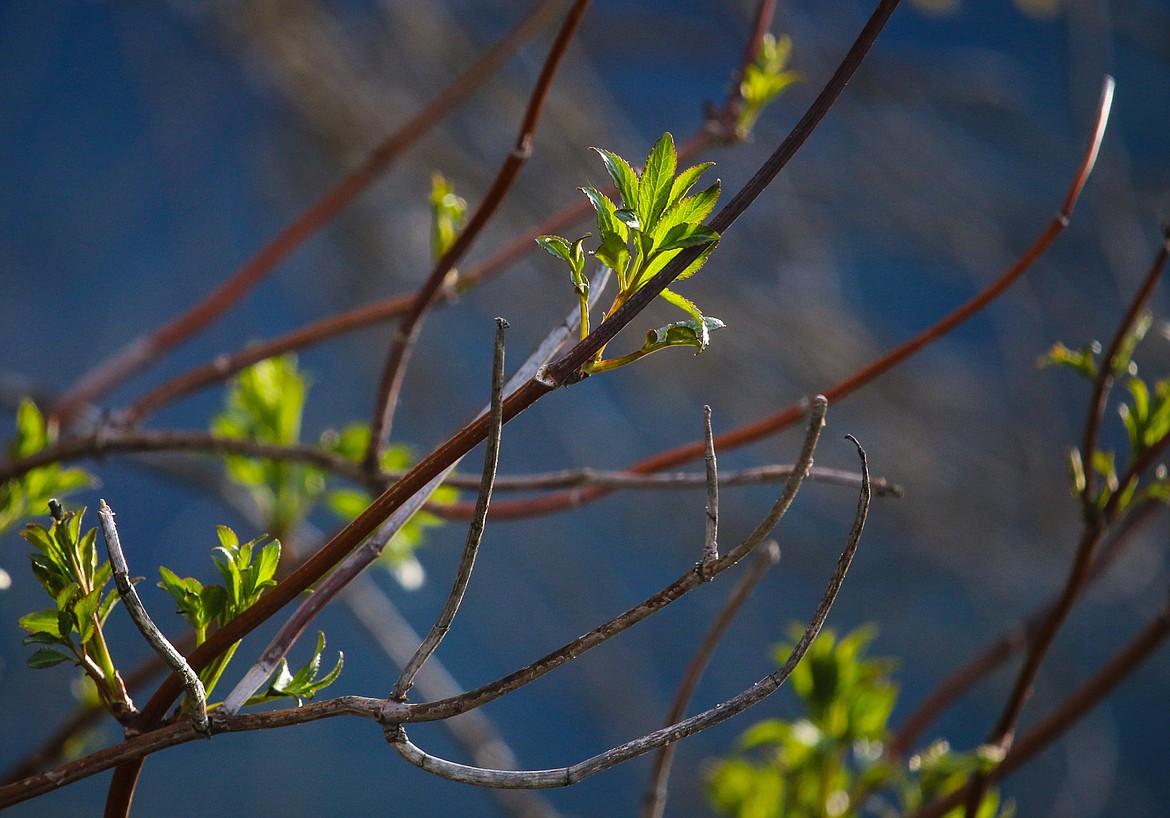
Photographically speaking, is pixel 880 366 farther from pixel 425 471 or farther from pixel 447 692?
pixel 447 692

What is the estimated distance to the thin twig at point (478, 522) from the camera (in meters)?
0.24

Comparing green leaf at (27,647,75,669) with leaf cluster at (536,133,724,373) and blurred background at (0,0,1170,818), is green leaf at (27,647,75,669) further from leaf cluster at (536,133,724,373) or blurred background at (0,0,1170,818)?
blurred background at (0,0,1170,818)

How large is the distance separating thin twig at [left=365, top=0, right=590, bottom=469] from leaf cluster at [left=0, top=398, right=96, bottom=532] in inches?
6.2

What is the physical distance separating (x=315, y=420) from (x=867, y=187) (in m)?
1.73

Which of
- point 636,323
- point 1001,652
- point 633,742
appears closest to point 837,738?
point 1001,652

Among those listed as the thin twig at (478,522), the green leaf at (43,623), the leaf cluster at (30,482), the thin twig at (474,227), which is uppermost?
the leaf cluster at (30,482)

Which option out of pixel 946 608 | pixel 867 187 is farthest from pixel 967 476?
pixel 946 608

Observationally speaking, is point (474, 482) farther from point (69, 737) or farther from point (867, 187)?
point (867, 187)

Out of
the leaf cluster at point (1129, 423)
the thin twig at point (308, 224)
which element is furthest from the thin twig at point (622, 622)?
the thin twig at point (308, 224)

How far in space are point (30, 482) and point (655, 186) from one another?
1.36 ft

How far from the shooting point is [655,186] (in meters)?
0.29

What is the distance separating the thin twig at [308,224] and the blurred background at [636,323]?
85 cm

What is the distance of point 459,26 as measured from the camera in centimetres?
179

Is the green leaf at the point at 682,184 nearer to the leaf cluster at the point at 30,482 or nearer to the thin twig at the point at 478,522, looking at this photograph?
the thin twig at the point at 478,522
